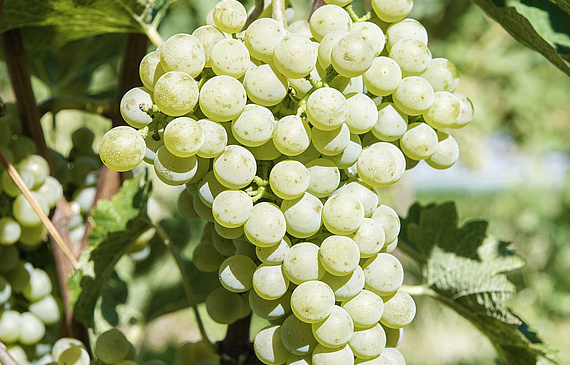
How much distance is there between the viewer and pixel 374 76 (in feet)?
1.40

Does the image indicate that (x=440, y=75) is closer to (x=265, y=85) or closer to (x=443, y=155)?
(x=443, y=155)

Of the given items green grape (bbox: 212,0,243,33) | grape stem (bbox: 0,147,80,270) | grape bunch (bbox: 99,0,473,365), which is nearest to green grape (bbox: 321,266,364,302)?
grape bunch (bbox: 99,0,473,365)

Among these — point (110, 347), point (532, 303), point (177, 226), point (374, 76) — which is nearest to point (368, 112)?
point (374, 76)

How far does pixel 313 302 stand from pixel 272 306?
5 cm

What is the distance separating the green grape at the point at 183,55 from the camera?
0.38 m

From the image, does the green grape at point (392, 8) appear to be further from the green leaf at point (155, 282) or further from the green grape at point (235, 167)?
the green leaf at point (155, 282)

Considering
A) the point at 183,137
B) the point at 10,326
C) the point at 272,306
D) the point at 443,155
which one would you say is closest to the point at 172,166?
the point at 183,137

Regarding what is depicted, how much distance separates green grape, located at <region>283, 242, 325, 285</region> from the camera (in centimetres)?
40

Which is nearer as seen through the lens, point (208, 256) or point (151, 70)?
point (151, 70)

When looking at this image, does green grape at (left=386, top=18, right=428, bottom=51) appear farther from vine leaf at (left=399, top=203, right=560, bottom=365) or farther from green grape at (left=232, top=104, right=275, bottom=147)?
vine leaf at (left=399, top=203, right=560, bottom=365)

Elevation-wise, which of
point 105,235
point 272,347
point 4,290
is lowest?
point 4,290

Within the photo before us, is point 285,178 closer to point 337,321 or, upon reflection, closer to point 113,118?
point 337,321

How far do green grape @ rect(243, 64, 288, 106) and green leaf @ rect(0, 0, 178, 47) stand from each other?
0.25 m

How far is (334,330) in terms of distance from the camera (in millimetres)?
399
